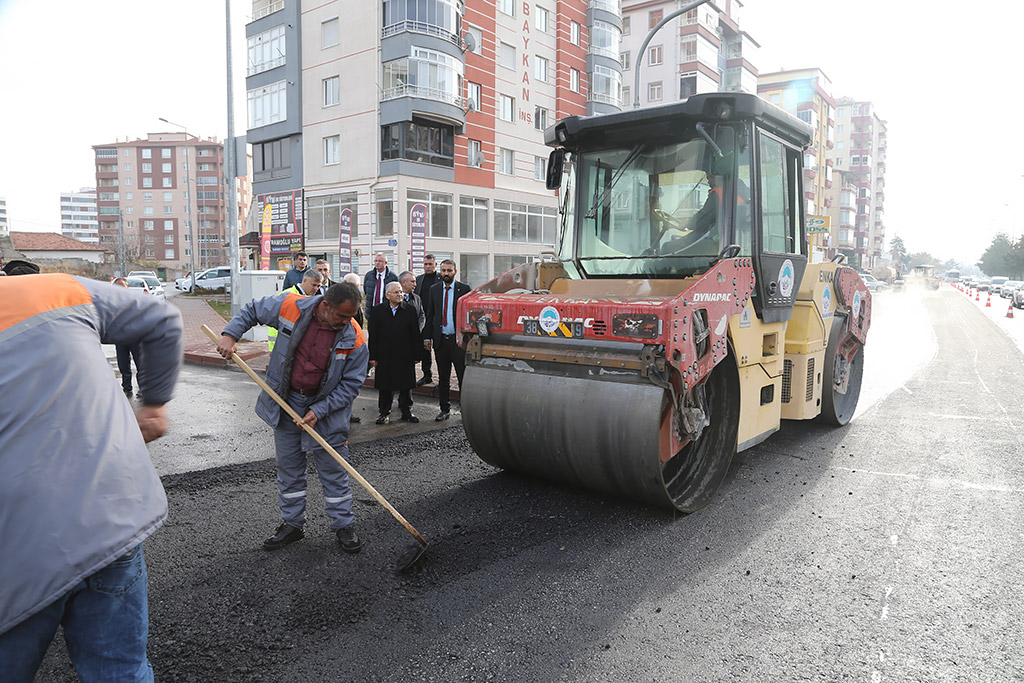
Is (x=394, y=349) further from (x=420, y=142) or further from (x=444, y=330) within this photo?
(x=420, y=142)

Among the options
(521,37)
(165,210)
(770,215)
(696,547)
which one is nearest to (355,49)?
(521,37)

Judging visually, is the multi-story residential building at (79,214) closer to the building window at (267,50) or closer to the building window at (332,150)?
the building window at (267,50)

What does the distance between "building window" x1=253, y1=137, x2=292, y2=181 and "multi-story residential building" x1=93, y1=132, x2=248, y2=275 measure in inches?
3236

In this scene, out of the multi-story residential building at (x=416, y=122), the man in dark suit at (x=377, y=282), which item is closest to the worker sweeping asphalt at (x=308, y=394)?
the man in dark suit at (x=377, y=282)

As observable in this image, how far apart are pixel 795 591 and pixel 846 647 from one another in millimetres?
550

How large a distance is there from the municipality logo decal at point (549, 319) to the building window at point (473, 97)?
29010 mm

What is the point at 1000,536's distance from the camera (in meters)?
4.53

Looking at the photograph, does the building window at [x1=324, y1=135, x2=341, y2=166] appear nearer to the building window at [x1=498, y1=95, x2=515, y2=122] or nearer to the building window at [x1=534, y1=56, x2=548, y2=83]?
the building window at [x1=498, y1=95, x2=515, y2=122]

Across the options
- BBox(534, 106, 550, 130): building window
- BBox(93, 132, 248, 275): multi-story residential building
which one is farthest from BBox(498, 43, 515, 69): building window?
BBox(93, 132, 248, 275): multi-story residential building

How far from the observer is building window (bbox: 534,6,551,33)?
35844 millimetres

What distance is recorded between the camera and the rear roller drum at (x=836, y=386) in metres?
7.05

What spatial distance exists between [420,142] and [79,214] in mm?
187380

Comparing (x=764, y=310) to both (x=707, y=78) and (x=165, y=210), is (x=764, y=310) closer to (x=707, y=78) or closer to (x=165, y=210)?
(x=707, y=78)

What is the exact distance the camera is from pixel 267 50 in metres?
33.8
